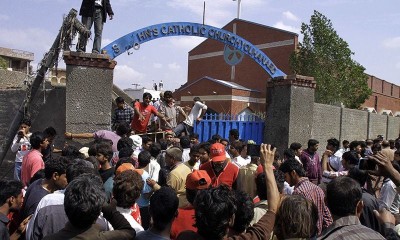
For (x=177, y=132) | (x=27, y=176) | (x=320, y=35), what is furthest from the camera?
(x=320, y=35)

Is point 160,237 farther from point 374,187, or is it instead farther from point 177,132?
point 177,132

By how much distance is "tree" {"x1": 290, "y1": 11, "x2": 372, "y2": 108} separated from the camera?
853 inches

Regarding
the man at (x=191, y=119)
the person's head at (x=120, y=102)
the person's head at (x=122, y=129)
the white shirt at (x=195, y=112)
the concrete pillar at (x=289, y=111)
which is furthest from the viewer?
the concrete pillar at (x=289, y=111)

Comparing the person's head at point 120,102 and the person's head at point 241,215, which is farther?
the person's head at point 120,102

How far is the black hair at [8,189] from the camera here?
3336 mm

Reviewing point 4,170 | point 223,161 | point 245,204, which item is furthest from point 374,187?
point 4,170

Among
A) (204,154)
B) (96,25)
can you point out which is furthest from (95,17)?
(204,154)

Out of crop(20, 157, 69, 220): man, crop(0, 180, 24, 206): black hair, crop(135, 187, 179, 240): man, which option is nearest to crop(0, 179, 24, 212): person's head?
crop(0, 180, 24, 206): black hair

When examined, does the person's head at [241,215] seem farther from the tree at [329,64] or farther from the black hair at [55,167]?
the tree at [329,64]

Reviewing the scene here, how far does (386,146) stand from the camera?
397 inches

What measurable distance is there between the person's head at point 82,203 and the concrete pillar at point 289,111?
8043 millimetres

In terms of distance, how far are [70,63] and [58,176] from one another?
4342mm

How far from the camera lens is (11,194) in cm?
337

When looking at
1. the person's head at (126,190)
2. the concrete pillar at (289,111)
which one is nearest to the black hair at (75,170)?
the person's head at (126,190)
